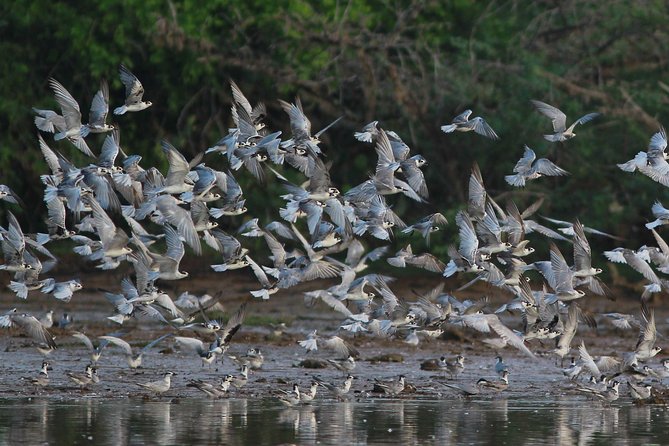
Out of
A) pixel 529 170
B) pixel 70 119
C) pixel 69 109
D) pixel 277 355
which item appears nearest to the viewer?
pixel 69 109

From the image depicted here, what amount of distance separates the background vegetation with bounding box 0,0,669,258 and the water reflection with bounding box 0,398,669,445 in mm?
14971

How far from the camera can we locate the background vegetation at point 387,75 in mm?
33156

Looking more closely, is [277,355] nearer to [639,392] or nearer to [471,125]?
[471,125]

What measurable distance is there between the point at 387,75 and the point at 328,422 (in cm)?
1874

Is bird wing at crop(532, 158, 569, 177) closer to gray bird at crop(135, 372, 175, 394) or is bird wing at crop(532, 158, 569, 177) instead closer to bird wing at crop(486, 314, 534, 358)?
bird wing at crop(486, 314, 534, 358)

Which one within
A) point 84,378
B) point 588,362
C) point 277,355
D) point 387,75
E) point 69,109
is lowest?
point 84,378

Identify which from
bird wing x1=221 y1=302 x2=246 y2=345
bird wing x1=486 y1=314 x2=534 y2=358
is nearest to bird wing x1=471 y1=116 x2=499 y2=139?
bird wing x1=486 y1=314 x2=534 y2=358

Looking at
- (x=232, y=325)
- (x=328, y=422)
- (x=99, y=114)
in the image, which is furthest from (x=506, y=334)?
(x=99, y=114)

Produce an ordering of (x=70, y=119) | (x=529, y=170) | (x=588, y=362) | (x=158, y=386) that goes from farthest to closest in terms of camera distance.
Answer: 1. (x=529, y=170)
2. (x=70, y=119)
3. (x=588, y=362)
4. (x=158, y=386)

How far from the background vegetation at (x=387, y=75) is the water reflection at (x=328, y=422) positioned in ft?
49.1

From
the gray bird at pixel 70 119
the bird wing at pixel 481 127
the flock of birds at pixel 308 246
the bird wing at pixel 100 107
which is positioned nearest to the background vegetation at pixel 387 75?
the bird wing at pixel 481 127

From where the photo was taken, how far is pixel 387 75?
34344 millimetres

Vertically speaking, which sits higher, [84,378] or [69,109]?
[69,109]

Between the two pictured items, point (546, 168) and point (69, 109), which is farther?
point (546, 168)
